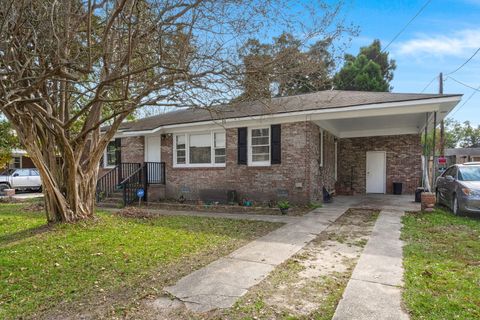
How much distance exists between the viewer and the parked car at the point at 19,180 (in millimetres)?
19172

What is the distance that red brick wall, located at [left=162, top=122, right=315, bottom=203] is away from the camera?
10609 mm

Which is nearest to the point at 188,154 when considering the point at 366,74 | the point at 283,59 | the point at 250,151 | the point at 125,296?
the point at 250,151

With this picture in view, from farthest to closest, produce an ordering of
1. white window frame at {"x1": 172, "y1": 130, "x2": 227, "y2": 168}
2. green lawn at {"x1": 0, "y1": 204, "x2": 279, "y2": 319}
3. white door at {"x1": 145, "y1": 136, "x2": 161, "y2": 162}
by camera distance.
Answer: white door at {"x1": 145, "y1": 136, "x2": 161, "y2": 162} → white window frame at {"x1": 172, "y1": 130, "x2": 227, "y2": 168} → green lawn at {"x1": 0, "y1": 204, "x2": 279, "y2": 319}

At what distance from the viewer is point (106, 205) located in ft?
39.9

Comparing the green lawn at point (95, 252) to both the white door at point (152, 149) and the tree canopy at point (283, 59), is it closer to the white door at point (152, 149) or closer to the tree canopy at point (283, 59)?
the tree canopy at point (283, 59)

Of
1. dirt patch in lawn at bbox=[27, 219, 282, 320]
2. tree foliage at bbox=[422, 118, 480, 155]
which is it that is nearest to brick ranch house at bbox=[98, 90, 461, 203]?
dirt patch in lawn at bbox=[27, 219, 282, 320]

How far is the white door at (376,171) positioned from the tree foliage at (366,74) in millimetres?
12009

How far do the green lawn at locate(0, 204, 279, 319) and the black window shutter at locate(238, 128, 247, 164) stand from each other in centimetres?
359

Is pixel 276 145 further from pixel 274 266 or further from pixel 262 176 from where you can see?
pixel 274 266

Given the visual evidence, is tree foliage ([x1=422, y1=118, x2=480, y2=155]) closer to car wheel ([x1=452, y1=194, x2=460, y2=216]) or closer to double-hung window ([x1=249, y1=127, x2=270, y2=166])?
car wheel ([x1=452, y1=194, x2=460, y2=216])

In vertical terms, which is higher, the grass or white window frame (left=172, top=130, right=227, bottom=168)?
white window frame (left=172, top=130, right=227, bottom=168)

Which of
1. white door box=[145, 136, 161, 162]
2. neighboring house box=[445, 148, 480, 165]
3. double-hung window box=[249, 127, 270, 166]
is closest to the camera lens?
double-hung window box=[249, 127, 270, 166]

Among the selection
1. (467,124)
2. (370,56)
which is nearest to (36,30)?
(370,56)

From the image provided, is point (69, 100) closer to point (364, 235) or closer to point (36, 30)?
point (36, 30)
